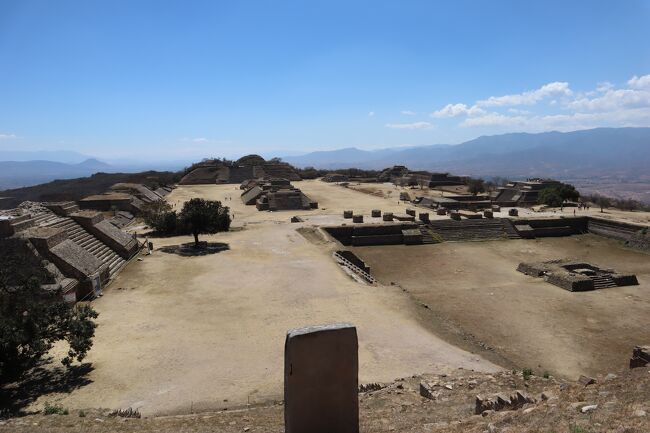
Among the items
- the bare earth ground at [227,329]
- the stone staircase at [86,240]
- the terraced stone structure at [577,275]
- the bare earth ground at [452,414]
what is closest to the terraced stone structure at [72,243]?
the stone staircase at [86,240]

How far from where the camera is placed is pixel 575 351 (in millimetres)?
13047

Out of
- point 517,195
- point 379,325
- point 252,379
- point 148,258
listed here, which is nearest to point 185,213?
point 148,258

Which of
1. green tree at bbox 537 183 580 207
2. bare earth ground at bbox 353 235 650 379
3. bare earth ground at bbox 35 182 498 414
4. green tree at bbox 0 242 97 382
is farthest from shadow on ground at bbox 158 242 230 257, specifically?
green tree at bbox 537 183 580 207

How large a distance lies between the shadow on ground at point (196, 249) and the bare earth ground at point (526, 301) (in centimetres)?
778

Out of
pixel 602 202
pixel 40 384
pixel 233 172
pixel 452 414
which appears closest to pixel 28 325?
pixel 40 384

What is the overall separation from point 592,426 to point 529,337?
9489mm

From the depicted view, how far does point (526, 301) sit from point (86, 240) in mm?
18434

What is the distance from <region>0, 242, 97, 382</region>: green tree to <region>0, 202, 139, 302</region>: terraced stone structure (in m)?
3.99

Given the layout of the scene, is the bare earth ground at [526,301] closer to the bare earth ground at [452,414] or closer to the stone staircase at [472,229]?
the stone staircase at [472,229]

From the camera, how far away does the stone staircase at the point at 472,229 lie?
29484 mm

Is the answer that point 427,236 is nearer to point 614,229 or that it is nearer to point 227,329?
point 614,229

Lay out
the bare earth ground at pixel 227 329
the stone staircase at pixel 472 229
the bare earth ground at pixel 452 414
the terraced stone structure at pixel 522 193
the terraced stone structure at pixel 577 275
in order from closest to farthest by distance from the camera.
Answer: the bare earth ground at pixel 452 414 < the bare earth ground at pixel 227 329 < the terraced stone structure at pixel 577 275 < the stone staircase at pixel 472 229 < the terraced stone structure at pixel 522 193

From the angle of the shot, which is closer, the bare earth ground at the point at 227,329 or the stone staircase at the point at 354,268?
the bare earth ground at the point at 227,329

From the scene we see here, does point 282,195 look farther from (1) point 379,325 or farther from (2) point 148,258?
(1) point 379,325
